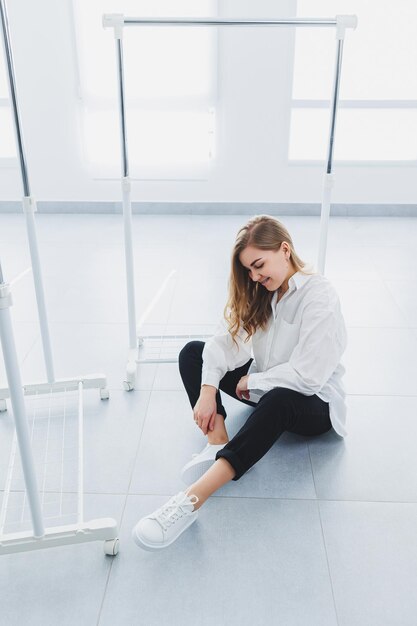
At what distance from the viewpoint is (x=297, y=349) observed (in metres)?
1.60

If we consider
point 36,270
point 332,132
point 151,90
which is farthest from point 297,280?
point 151,90

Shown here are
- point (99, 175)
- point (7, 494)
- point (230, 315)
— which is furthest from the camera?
point (99, 175)

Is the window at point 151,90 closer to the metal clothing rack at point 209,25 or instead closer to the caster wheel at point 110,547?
the metal clothing rack at point 209,25

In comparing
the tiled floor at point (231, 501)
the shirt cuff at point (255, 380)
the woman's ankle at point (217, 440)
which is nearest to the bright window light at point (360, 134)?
the tiled floor at point (231, 501)

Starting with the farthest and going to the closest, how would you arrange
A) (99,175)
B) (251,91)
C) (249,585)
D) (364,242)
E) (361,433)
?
(99,175) < (251,91) < (364,242) < (361,433) < (249,585)

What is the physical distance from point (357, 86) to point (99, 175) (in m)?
1.99

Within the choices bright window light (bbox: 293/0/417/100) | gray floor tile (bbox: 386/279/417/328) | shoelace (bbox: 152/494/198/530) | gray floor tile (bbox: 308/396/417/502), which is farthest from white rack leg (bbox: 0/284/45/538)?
bright window light (bbox: 293/0/417/100)

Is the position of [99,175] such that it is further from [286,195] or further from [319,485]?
[319,485]

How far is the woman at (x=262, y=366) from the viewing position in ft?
4.86

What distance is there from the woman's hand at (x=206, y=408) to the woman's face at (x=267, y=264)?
35 cm

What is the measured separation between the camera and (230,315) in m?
1.72

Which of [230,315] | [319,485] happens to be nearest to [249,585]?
[319,485]

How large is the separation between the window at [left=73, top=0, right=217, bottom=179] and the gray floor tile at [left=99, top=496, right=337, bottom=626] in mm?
3174

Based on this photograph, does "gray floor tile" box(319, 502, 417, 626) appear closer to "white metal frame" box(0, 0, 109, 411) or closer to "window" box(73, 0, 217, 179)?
→ "white metal frame" box(0, 0, 109, 411)
